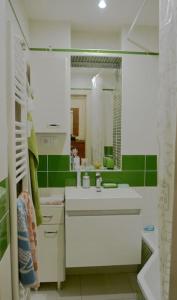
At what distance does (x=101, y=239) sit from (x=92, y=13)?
79.6 inches

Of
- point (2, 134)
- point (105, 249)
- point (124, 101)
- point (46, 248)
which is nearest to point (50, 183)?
point (46, 248)

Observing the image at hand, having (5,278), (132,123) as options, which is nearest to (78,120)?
(132,123)

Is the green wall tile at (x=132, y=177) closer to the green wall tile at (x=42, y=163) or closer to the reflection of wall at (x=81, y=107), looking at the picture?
the reflection of wall at (x=81, y=107)

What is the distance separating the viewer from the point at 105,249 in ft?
7.22

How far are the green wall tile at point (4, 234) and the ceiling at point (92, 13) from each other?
1.82m

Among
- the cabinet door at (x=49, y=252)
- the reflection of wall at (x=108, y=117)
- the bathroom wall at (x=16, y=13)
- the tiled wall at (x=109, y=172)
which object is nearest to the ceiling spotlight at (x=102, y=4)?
the bathroom wall at (x=16, y=13)

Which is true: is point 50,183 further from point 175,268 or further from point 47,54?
point 175,268

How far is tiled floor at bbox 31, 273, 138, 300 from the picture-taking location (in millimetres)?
2197

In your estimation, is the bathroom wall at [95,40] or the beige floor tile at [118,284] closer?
the beige floor tile at [118,284]

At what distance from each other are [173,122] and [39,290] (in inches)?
83.2

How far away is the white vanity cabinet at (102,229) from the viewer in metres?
2.17

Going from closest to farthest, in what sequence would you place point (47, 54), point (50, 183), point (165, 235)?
point (165, 235) → point (47, 54) → point (50, 183)

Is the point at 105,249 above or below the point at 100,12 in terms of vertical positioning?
below

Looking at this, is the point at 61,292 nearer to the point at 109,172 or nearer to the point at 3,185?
the point at 109,172
